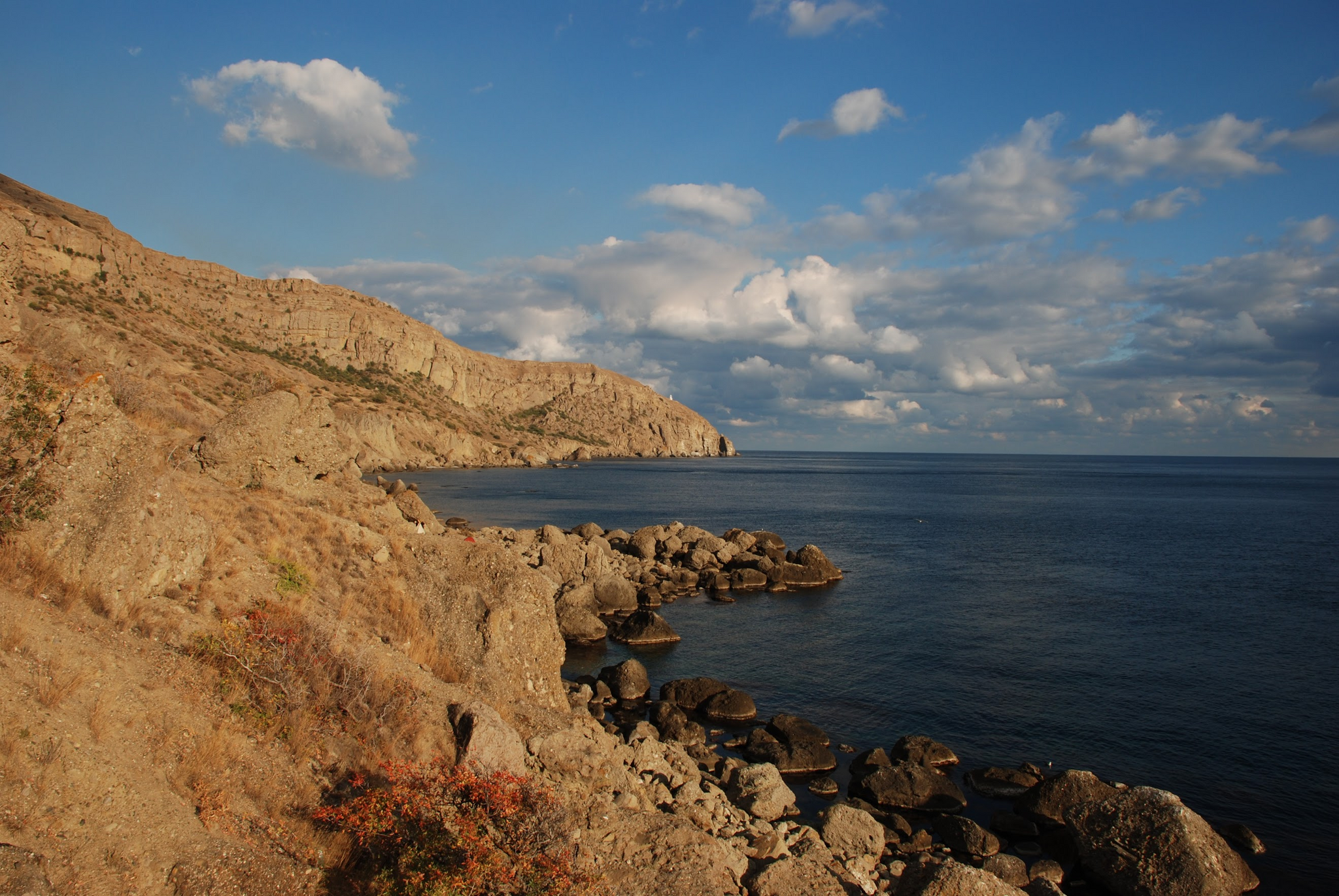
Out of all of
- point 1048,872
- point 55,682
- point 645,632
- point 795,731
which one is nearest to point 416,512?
point 645,632

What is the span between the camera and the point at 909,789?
16.0 meters

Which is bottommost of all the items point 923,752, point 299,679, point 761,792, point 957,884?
point 923,752

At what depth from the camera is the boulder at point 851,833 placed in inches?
525

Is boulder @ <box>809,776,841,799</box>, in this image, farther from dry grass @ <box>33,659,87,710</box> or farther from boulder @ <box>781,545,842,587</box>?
boulder @ <box>781,545,842,587</box>

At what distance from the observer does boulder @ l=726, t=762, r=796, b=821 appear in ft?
47.2

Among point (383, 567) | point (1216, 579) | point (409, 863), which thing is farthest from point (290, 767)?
point (1216, 579)

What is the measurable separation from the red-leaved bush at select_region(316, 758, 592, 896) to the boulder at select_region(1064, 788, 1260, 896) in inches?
440

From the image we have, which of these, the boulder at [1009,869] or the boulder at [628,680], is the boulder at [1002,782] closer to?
the boulder at [1009,869]

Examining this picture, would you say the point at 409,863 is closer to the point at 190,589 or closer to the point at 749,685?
the point at 190,589

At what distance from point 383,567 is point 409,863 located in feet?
27.3

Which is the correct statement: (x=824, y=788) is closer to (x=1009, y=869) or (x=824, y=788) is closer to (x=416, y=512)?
(x=1009, y=869)

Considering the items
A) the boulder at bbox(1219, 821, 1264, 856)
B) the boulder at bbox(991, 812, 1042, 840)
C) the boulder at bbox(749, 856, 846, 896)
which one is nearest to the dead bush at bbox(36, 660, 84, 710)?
the boulder at bbox(749, 856, 846, 896)

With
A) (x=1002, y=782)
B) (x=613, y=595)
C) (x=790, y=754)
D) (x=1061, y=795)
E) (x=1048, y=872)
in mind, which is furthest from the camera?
(x=613, y=595)

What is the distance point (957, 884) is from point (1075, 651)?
64.9 feet
